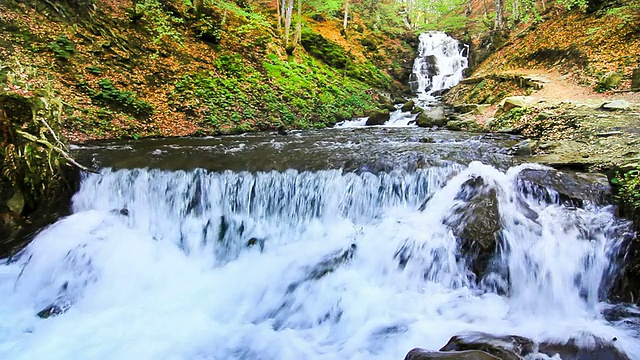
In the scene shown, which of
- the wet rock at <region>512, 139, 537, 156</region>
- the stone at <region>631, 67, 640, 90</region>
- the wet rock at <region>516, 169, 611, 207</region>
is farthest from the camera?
→ the stone at <region>631, 67, 640, 90</region>

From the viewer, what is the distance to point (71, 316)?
17.2ft

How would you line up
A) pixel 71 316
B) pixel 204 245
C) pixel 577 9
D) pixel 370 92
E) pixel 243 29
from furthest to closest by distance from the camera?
pixel 370 92
pixel 243 29
pixel 577 9
pixel 204 245
pixel 71 316

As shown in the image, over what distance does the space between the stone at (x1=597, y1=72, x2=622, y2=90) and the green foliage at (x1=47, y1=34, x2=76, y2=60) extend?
16.1 metres

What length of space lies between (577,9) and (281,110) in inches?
537

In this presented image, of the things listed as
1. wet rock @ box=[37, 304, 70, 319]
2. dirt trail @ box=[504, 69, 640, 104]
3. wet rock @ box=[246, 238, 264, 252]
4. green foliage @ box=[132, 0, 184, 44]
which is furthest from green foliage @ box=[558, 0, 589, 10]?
wet rock @ box=[37, 304, 70, 319]

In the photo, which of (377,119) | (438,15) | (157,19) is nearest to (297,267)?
(377,119)

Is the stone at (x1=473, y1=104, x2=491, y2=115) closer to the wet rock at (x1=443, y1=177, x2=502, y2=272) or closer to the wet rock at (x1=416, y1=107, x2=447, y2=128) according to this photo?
the wet rock at (x1=416, y1=107, x2=447, y2=128)

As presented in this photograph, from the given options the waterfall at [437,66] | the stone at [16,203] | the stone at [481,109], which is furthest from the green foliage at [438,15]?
the stone at [16,203]

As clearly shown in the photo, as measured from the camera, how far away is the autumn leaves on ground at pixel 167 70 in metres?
9.96

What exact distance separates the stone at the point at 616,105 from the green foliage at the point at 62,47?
583 inches

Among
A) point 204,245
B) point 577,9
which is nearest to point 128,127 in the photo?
point 204,245

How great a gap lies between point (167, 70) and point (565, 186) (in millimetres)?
12028

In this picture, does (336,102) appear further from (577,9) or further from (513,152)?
(577,9)

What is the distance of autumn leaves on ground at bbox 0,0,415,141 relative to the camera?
32.7 ft
